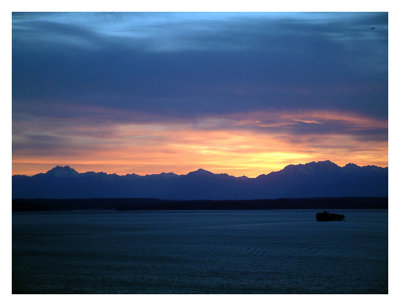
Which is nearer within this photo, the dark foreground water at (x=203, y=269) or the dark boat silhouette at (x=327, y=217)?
the dark foreground water at (x=203, y=269)

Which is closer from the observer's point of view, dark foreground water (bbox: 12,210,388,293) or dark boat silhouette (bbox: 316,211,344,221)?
dark foreground water (bbox: 12,210,388,293)

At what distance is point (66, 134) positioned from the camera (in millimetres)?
18000

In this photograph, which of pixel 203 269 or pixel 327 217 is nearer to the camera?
pixel 203 269

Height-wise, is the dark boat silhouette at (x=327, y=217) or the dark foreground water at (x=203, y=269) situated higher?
the dark foreground water at (x=203, y=269)

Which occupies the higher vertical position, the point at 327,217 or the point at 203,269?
the point at 203,269

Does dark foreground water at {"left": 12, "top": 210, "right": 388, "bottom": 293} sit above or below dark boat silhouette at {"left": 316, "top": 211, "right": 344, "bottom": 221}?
above

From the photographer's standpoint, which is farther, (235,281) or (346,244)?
(346,244)

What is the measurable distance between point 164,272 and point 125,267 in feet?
6.72
